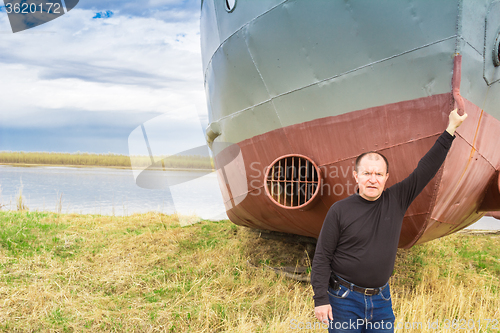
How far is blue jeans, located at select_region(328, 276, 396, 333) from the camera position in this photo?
1.92 meters

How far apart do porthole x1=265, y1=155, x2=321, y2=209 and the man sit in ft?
4.59

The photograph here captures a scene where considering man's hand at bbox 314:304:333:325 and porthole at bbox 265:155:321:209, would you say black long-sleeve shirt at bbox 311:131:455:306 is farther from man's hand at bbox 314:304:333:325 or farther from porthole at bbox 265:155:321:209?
porthole at bbox 265:155:321:209

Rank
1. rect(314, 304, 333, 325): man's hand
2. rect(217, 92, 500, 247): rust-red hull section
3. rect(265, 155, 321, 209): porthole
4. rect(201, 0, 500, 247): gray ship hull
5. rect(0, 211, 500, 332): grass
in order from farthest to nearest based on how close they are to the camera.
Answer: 1. rect(265, 155, 321, 209): porthole
2. rect(0, 211, 500, 332): grass
3. rect(217, 92, 500, 247): rust-red hull section
4. rect(201, 0, 500, 247): gray ship hull
5. rect(314, 304, 333, 325): man's hand

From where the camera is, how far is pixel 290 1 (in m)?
3.33

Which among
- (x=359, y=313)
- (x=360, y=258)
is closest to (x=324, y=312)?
(x=359, y=313)

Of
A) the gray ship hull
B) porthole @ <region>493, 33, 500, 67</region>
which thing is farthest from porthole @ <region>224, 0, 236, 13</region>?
porthole @ <region>493, 33, 500, 67</region>

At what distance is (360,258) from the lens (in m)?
1.91

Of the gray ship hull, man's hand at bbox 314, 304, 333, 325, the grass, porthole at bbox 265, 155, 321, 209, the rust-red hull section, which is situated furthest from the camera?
porthole at bbox 265, 155, 321, 209

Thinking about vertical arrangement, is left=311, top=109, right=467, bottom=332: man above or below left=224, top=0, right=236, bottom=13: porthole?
below

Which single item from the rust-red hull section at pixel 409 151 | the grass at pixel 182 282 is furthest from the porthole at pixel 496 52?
the grass at pixel 182 282

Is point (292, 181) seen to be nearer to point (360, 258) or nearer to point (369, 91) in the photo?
point (369, 91)

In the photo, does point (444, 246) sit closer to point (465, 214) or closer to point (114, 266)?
point (465, 214)

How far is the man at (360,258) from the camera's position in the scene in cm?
192

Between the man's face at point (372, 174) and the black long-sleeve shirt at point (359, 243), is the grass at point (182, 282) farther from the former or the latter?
the man's face at point (372, 174)
